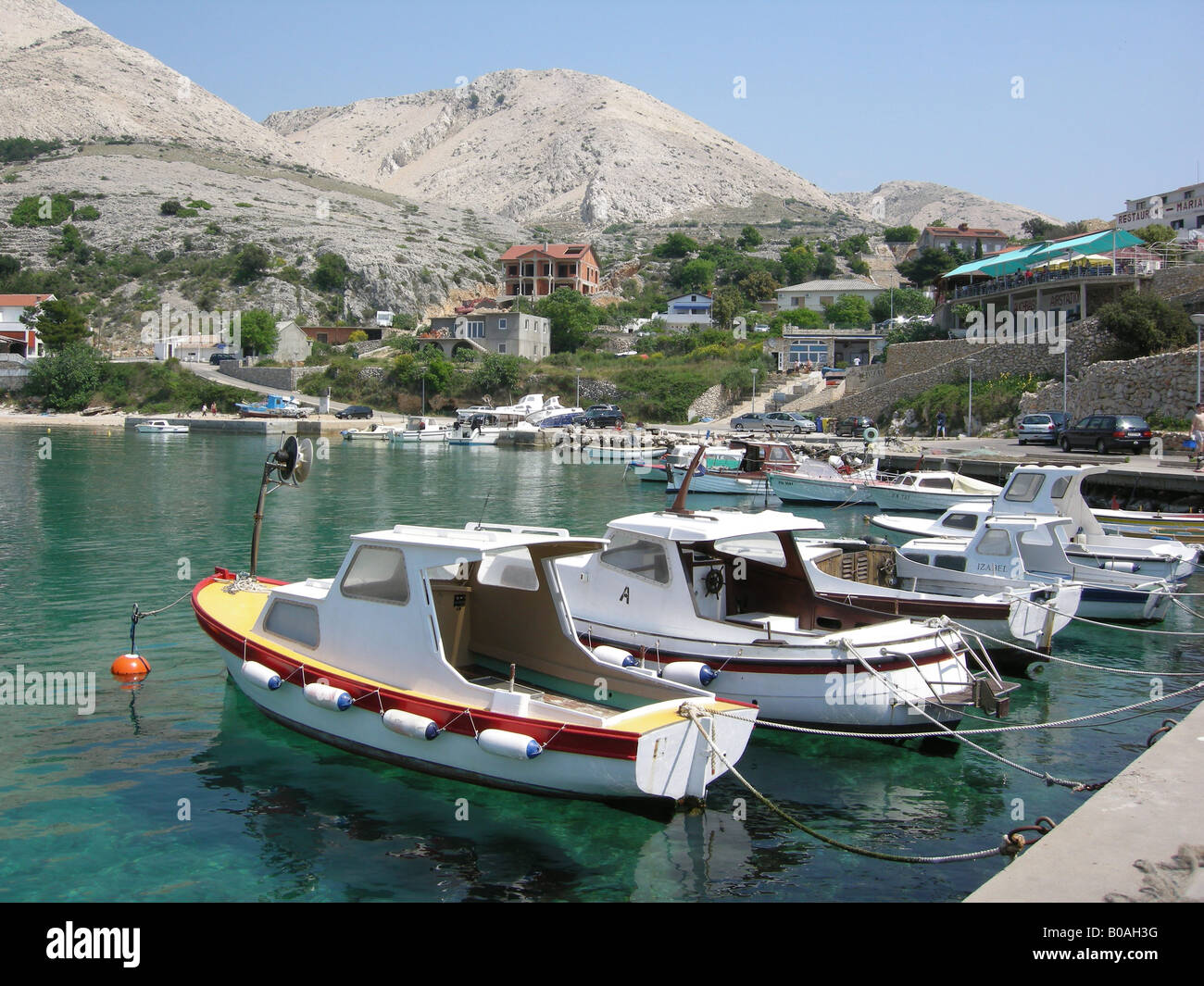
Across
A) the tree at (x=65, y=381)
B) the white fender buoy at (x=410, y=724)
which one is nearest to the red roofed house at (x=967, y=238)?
the tree at (x=65, y=381)

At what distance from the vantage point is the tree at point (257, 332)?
94.1 metres

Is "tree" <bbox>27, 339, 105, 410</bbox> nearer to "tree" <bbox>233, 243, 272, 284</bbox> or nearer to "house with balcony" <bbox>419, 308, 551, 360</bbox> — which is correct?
"tree" <bbox>233, 243, 272, 284</bbox>

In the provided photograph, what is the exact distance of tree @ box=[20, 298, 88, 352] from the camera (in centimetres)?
9038

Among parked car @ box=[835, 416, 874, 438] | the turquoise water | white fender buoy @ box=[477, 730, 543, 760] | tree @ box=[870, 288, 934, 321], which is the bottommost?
the turquoise water

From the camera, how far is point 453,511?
33.8 m

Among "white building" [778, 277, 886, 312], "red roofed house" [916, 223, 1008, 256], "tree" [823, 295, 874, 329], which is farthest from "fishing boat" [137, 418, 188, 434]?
"red roofed house" [916, 223, 1008, 256]

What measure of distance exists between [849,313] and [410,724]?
8774 centimetres

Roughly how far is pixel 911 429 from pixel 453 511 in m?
34.3

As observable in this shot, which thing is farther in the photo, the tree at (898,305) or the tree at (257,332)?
the tree at (898,305)

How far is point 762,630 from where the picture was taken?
1271cm

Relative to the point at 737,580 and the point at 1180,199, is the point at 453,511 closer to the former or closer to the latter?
the point at 737,580

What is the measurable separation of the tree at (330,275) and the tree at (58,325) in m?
27.6

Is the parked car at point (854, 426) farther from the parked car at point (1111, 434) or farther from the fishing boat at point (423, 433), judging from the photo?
the fishing boat at point (423, 433)

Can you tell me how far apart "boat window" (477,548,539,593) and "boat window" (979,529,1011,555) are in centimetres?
1088
